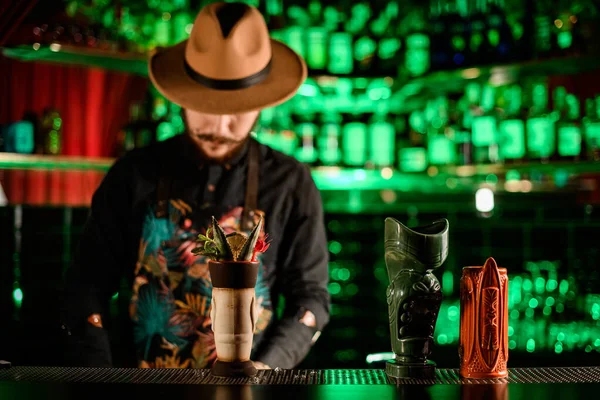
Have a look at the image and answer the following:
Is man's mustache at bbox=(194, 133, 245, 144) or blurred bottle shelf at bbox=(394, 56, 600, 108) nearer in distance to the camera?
man's mustache at bbox=(194, 133, 245, 144)

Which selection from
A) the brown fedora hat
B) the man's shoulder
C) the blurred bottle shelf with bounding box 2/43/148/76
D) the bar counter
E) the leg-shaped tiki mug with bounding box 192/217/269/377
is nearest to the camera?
the bar counter

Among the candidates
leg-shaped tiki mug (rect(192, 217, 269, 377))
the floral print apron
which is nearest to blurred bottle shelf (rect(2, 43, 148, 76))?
the floral print apron

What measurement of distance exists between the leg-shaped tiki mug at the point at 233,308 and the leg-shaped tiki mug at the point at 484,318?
0.37 m

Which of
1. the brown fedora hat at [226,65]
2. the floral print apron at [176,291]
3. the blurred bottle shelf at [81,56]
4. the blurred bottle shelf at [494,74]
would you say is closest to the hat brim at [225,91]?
the brown fedora hat at [226,65]

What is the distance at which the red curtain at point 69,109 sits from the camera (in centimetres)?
380

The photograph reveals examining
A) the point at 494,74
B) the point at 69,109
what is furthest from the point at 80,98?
the point at 494,74

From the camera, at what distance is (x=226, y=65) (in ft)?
6.54

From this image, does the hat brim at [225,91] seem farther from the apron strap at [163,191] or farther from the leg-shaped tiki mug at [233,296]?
the leg-shaped tiki mug at [233,296]

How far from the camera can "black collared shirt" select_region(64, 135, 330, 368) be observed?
2070 mm

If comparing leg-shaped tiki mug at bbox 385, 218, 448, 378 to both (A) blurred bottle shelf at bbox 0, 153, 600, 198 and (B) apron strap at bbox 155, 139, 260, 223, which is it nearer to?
(B) apron strap at bbox 155, 139, 260, 223

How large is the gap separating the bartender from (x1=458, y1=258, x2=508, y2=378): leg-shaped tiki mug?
0.62m

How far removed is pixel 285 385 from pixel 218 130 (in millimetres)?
934

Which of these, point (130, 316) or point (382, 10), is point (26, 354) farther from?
point (382, 10)

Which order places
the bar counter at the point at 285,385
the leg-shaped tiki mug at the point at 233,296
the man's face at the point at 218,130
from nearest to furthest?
the bar counter at the point at 285,385, the leg-shaped tiki mug at the point at 233,296, the man's face at the point at 218,130
